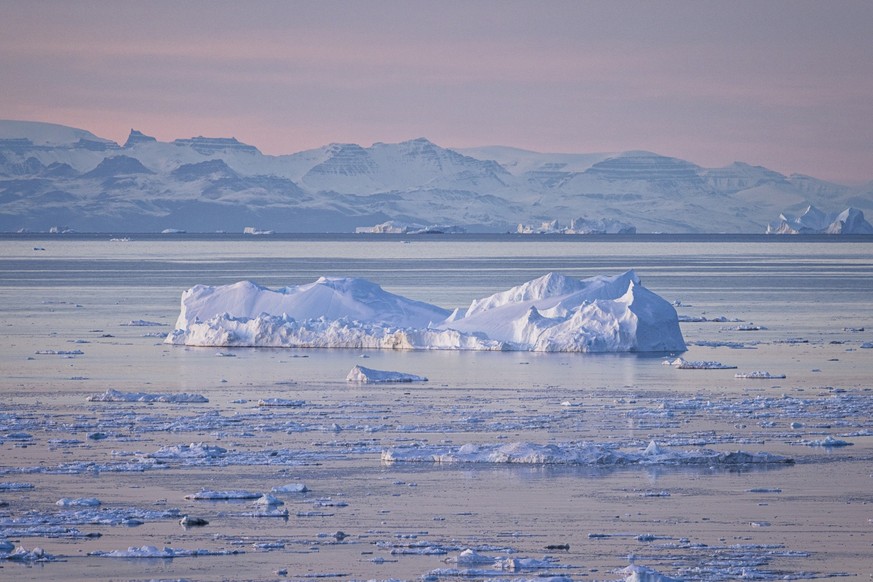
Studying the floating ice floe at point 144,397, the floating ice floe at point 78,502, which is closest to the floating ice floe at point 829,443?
the floating ice floe at point 78,502

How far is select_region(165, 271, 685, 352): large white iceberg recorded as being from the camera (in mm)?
31422

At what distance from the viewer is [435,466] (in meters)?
16.6

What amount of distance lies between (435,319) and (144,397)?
1261cm

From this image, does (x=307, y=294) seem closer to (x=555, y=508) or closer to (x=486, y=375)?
(x=486, y=375)

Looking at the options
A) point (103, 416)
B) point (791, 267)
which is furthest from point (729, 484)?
point (791, 267)

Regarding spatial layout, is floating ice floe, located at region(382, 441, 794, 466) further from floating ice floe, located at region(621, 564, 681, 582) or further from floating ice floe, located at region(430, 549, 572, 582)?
floating ice floe, located at region(621, 564, 681, 582)

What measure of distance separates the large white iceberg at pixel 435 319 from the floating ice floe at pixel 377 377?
662cm

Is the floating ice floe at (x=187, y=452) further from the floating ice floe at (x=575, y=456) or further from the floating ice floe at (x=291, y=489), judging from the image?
the floating ice floe at (x=291, y=489)

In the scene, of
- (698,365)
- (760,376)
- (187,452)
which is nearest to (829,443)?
(187,452)

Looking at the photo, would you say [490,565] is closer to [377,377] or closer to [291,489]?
[291,489]

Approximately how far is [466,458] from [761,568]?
5718 millimetres

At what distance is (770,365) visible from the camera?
28.7 metres

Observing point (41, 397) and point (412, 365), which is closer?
point (41, 397)

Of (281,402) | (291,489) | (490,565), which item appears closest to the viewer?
(490,565)
